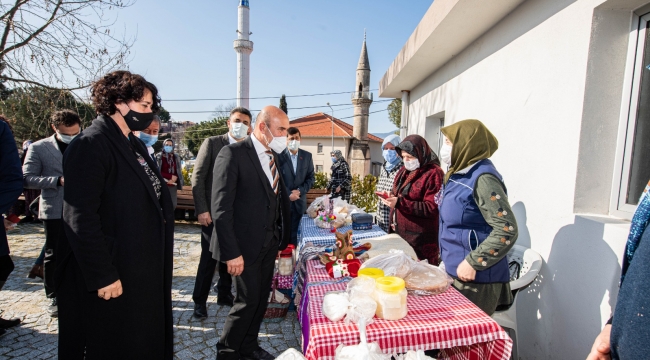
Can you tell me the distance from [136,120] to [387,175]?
3.06 meters

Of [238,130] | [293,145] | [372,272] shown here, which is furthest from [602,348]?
[293,145]

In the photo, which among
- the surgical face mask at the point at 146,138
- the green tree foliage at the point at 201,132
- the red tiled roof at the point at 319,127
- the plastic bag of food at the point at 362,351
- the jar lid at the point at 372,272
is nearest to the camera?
the plastic bag of food at the point at 362,351

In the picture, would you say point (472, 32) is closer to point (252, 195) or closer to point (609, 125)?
point (609, 125)

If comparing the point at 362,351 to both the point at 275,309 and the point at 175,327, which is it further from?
the point at 175,327

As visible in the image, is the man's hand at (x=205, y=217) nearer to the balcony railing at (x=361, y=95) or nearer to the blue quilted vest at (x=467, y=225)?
the blue quilted vest at (x=467, y=225)

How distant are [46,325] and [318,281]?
2.98 m

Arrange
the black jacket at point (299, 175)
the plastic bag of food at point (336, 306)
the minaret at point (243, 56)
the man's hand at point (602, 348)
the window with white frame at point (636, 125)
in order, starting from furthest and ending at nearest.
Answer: the minaret at point (243, 56), the black jacket at point (299, 175), the window with white frame at point (636, 125), the plastic bag of food at point (336, 306), the man's hand at point (602, 348)

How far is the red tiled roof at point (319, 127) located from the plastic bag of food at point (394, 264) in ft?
131

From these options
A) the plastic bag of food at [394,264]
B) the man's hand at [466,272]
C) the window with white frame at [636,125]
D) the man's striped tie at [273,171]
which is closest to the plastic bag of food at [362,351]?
the plastic bag of food at [394,264]

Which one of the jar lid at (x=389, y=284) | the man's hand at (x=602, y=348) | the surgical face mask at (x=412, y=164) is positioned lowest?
the jar lid at (x=389, y=284)

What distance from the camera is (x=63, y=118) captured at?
3395 millimetres

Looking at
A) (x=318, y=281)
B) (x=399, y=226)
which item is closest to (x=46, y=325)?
(x=318, y=281)

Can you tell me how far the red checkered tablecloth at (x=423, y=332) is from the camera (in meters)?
1.49

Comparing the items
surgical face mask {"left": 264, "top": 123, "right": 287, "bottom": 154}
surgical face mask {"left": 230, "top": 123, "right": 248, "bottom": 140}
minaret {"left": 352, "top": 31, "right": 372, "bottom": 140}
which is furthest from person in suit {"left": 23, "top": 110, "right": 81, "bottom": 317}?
minaret {"left": 352, "top": 31, "right": 372, "bottom": 140}
